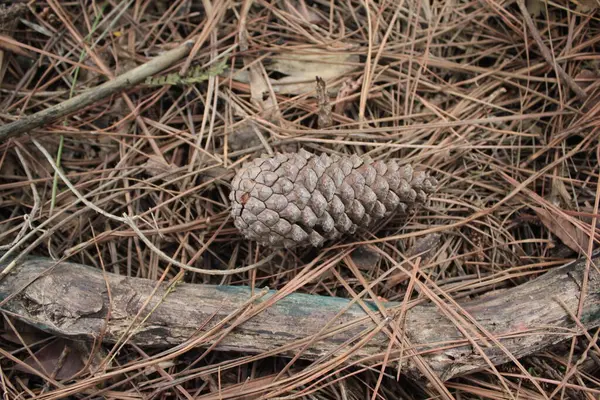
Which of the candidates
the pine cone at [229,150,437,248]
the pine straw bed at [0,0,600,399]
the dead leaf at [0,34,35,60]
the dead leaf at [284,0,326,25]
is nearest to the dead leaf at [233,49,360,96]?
the pine straw bed at [0,0,600,399]

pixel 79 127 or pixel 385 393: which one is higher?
pixel 79 127

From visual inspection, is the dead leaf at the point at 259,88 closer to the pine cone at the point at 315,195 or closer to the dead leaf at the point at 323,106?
the dead leaf at the point at 323,106

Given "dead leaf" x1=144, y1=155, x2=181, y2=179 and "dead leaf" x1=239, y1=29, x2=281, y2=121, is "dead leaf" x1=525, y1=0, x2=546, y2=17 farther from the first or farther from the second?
"dead leaf" x1=144, y1=155, x2=181, y2=179

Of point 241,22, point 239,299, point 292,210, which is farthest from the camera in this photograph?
point 241,22

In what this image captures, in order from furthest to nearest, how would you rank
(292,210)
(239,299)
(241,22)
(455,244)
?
(241,22) → (455,244) → (239,299) → (292,210)

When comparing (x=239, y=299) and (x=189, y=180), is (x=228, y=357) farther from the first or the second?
(x=189, y=180)

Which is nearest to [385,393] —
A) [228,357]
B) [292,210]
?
[228,357]

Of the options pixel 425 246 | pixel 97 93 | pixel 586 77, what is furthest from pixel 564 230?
pixel 97 93
